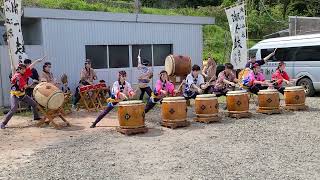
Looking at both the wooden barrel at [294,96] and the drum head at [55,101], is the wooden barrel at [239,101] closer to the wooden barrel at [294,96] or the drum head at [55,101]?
the wooden barrel at [294,96]

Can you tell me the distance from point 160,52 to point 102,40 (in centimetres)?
247

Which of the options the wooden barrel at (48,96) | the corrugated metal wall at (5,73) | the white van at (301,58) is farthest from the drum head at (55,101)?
the white van at (301,58)

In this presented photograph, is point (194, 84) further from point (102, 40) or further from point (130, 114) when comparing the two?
point (102, 40)

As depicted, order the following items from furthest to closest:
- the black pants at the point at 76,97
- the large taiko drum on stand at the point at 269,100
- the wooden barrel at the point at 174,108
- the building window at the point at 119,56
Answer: the building window at the point at 119,56 → the black pants at the point at 76,97 → the large taiko drum on stand at the point at 269,100 → the wooden barrel at the point at 174,108

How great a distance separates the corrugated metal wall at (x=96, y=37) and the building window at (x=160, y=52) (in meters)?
0.19

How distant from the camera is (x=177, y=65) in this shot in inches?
539

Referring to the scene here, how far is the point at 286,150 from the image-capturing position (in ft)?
23.6

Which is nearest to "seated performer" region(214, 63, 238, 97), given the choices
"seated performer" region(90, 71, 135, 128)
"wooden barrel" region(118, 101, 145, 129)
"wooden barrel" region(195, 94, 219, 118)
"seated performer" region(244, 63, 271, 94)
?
"seated performer" region(244, 63, 271, 94)

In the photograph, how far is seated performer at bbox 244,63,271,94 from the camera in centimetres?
1185

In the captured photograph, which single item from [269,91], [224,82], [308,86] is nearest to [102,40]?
[224,82]

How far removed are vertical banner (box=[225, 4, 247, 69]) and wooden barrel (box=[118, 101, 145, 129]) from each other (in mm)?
6479

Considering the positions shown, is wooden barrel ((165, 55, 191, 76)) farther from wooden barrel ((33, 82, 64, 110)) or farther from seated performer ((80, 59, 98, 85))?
wooden barrel ((33, 82, 64, 110))

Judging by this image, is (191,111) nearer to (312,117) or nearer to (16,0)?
(312,117)

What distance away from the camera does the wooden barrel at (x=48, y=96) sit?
9508mm
